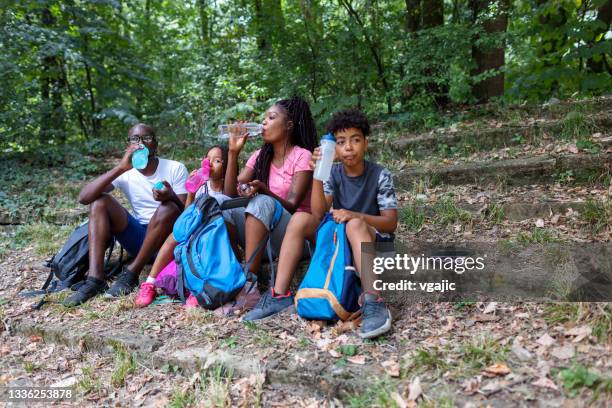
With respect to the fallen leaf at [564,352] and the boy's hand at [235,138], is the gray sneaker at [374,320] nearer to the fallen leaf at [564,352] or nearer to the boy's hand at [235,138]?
the fallen leaf at [564,352]

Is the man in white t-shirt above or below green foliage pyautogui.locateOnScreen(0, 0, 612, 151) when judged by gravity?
below

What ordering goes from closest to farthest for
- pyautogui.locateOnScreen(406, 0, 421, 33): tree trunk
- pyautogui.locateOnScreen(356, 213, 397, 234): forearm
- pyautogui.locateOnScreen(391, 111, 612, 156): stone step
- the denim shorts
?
1. pyautogui.locateOnScreen(356, 213, 397, 234): forearm
2. the denim shorts
3. pyautogui.locateOnScreen(391, 111, 612, 156): stone step
4. pyautogui.locateOnScreen(406, 0, 421, 33): tree trunk

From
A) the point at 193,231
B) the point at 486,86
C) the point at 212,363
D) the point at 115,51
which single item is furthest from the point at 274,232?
the point at 115,51

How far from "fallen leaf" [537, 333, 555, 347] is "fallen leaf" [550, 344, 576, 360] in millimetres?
48

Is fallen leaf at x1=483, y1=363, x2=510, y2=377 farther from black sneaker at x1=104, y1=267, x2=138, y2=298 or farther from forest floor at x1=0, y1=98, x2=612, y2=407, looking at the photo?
black sneaker at x1=104, y1=267, x2=138, y2=298

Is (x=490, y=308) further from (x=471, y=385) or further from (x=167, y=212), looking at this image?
(x=167, y=212)

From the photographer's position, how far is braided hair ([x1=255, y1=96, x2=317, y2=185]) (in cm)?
340

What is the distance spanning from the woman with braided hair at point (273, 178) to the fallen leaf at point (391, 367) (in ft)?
3.58

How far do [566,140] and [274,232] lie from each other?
10.5ft

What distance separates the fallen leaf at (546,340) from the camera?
214 centimetres

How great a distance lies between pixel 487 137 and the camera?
4953mm

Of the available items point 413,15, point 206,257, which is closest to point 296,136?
point 206,257

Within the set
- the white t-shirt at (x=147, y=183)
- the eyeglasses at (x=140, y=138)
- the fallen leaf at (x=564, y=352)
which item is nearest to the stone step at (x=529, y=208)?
the fallen leaf at (x=564, y=352)

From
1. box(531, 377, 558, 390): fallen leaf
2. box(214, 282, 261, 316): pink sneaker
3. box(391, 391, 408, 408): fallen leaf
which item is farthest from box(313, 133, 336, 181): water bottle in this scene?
box(531, 377, 558, 390): fallen leaf
